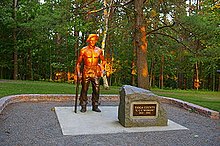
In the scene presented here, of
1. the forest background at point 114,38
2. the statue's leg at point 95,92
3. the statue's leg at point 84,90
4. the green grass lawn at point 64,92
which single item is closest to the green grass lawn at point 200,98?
the green grass lawn at point 64,92

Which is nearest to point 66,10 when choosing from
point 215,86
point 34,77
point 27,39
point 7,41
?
point 27,39

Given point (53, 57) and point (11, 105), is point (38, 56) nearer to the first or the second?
point (53, 57)

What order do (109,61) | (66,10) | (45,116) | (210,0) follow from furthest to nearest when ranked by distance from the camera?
(109,61) → (210,0) → (66,10) → (45,116)

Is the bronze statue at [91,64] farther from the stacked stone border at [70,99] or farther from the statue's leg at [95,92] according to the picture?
the stacked stone border at [70,99]

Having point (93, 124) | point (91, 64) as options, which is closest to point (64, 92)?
point (91, 64)

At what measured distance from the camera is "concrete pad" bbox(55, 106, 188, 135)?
202 inches

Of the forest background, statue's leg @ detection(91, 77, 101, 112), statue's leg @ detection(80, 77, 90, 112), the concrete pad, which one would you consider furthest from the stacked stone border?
the forest background

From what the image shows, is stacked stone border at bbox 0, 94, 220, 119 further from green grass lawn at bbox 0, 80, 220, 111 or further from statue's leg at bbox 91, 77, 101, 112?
statue's leg at bbox 91, 77, 101, 112

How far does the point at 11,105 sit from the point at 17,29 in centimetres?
1167

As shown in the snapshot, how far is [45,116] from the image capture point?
6.32m

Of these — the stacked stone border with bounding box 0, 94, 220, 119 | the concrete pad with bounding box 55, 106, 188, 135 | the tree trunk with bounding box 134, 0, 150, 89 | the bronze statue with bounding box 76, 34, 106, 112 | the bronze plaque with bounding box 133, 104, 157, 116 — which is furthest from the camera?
the tree trunk with bounding box 134, 0, 150, 89

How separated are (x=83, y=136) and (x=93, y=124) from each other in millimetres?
846

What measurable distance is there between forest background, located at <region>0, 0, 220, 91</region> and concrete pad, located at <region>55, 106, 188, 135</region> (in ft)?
15.0

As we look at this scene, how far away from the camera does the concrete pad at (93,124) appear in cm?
513
